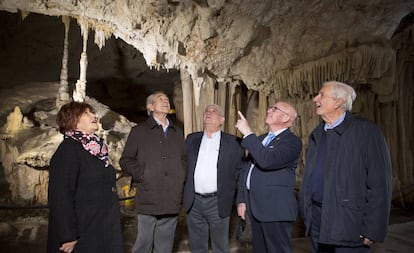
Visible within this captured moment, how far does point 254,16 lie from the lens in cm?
553

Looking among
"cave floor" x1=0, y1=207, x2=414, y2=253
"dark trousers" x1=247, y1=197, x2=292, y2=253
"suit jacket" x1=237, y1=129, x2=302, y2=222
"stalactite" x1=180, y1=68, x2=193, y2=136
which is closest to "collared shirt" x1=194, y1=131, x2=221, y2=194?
"suit jacket" x1=237, y1=129, x2=302, y2=222

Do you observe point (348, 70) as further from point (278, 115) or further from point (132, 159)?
point (132, 159)

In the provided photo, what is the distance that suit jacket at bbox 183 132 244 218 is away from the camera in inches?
110

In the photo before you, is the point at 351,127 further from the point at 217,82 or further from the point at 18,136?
the point at 18,136

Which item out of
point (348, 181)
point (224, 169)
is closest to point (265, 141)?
point (224, 169)

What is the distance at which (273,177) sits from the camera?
7.91 ft

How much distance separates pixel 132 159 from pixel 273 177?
3.86 ft

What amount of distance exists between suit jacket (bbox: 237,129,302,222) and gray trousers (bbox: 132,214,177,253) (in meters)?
0.82

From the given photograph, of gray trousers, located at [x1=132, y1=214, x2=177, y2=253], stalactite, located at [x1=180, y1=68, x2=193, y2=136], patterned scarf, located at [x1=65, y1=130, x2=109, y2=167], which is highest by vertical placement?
stalactite, located at [x1=180, y1=68, x2=193, y2=136]

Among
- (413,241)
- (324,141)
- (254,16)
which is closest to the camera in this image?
(324,141)

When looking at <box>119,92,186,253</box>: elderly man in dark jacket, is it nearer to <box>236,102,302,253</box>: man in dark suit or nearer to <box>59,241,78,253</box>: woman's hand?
<box>236,102,302,253</box>: man in dark suit

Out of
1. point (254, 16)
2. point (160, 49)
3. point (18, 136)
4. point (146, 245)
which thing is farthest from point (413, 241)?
point (18, 136)

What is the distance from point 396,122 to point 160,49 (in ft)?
16.8

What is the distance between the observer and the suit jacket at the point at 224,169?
279cm
